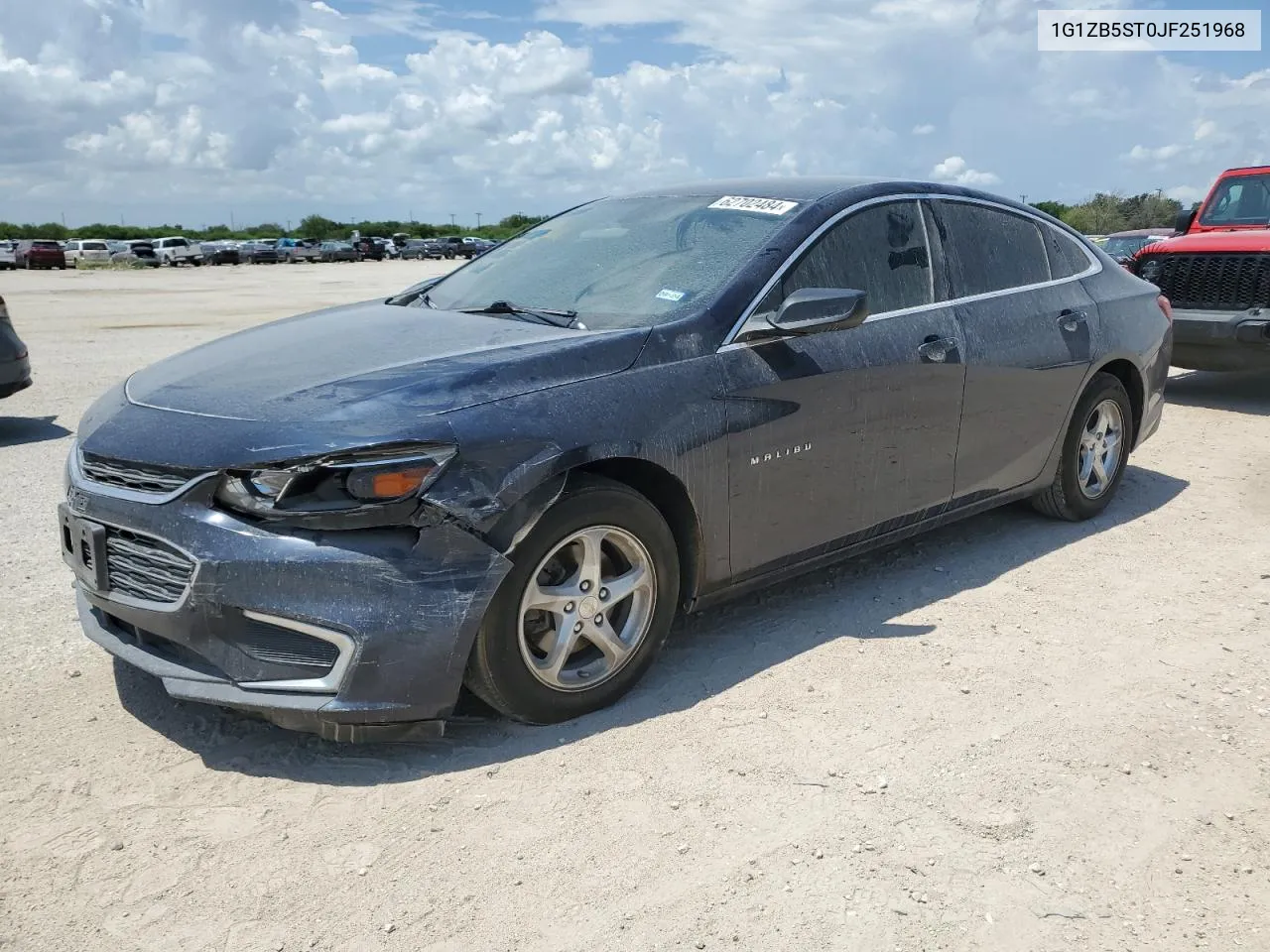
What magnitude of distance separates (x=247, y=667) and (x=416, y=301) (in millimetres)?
2070

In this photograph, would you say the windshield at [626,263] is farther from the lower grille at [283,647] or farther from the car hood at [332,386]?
the lower grille at [283,647]

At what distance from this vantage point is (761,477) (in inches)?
156

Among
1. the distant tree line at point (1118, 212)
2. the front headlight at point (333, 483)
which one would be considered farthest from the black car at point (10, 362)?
the distant tree line at point (1118, 212)

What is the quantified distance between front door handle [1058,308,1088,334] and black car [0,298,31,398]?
23.3ft

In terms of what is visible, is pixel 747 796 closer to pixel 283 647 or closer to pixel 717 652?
pixel 717 652

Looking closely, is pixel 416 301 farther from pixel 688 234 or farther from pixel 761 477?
pixel 761 477

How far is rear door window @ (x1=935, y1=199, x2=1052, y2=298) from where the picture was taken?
16.0ft

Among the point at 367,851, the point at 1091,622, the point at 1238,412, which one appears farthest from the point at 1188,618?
the point at 1238,412

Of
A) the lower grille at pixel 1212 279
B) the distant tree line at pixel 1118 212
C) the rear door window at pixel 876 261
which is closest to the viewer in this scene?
the rear door window at pixel 876 261

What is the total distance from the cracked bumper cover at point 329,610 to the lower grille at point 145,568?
0.03 metres

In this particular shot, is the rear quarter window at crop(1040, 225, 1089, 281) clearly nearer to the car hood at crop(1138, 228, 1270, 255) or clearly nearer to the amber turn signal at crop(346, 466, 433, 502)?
the amber turn signal at crop(346, 466, 433, 502)

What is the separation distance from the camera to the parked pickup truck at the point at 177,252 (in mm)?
57438

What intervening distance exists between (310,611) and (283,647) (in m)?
0.16

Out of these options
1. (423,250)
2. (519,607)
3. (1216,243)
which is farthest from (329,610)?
(423,250)
